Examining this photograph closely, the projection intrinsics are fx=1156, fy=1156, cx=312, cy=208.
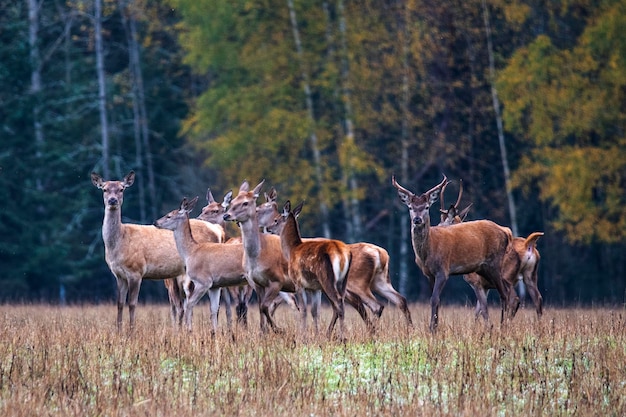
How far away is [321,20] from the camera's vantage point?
2641 centimetres

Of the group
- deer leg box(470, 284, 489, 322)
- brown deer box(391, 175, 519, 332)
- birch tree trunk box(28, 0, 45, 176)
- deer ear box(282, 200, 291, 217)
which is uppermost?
birch tree trunk box(28, 0, 45, 176)

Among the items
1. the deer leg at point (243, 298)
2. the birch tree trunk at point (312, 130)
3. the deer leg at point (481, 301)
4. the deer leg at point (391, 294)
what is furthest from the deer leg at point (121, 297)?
the birch tree trunk at point (312, 130)

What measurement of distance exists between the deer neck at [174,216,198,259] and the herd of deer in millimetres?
12

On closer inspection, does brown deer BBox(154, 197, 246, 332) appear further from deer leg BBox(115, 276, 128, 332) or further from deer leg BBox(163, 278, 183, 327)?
deer leg BBox(163, 278, 183, 327)

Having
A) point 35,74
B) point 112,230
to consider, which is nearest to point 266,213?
point 112,230

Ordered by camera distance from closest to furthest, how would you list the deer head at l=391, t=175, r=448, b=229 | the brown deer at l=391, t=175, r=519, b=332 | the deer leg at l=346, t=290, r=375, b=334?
the deer leg at l=346, t=290, r=375, b=334 → the deer head at l=391, t=175, r=448, b=229 → the brown deer at l=391, t=175, r=519, b=332

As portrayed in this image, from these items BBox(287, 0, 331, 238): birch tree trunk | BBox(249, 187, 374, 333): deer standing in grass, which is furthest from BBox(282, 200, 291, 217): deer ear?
BBox(287, 0, 331, 238): birch tree trunk

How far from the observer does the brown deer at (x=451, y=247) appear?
12.8 meters

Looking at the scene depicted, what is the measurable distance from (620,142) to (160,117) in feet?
42.6

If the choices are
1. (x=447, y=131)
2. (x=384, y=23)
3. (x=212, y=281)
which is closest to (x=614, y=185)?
(x=447, y=131)

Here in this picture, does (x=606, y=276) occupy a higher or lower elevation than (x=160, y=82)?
lower

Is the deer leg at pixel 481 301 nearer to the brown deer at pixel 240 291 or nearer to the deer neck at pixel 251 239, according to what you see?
the brown deer at pixel 240 291

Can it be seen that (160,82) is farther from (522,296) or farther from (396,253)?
(522,296)

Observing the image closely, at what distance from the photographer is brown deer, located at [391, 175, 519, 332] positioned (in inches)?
503
